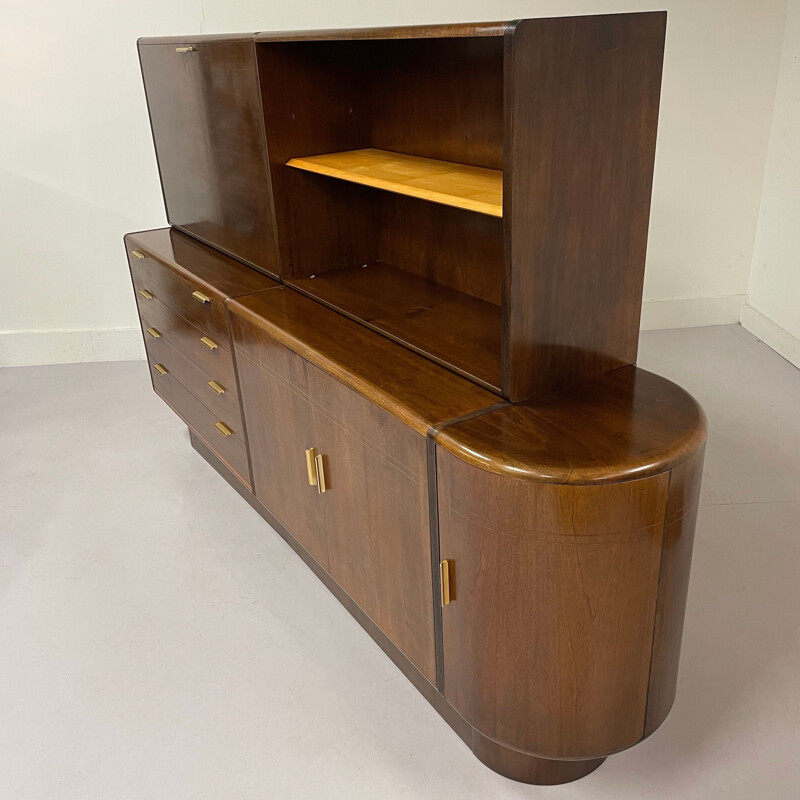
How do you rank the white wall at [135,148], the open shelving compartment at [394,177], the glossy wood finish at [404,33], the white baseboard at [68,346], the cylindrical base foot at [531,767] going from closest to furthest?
the glossy wood finish at [404,33]
the cylindrical base foot at [531,767]
the open shelving compartment at [394,177]
the white wall at [135,148]
the white baseboard at [68,346]

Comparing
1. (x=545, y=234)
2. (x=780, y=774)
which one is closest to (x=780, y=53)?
(x=545, y=234)

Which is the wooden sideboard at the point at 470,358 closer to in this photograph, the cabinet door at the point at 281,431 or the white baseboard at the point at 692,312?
the cabinet door at the point at 281,431

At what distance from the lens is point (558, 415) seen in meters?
1.53

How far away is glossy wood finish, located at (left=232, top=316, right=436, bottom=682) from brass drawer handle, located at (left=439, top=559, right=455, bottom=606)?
0.22ft

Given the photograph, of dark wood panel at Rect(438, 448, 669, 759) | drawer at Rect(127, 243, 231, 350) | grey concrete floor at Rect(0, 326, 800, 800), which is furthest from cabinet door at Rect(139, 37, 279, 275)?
dark wood panel at Rect(438, 448, 669, 759)

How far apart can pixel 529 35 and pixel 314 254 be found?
1167mm

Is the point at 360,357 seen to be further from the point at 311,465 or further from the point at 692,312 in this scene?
the point at 692,312

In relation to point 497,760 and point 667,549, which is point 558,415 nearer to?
point 667,549

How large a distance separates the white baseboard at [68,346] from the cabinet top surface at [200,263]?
122cm

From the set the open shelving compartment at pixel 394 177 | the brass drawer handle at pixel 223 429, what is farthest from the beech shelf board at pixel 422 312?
the brass drawer handle at pixel 223 429

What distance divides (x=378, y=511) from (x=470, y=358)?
0.39 meters

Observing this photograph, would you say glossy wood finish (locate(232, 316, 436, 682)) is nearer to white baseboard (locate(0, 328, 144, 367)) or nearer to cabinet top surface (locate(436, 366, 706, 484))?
cabinet top surface (locate(436, 366, 706, 484))

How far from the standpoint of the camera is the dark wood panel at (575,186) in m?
1.35

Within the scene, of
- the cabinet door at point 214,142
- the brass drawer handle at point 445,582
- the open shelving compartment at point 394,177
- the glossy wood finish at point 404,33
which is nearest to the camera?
the glossy wood finish at point 404,33
